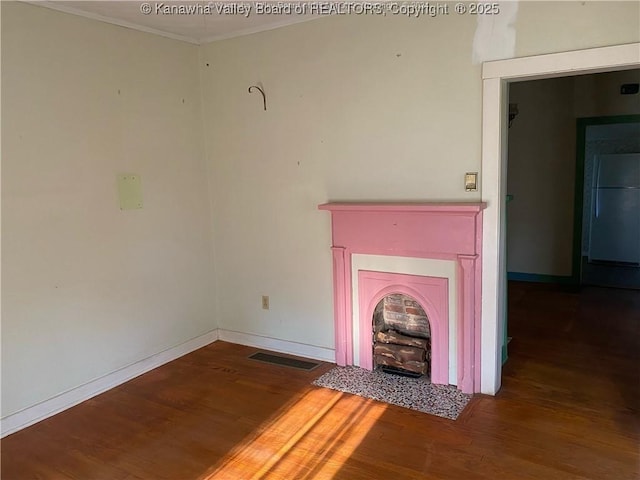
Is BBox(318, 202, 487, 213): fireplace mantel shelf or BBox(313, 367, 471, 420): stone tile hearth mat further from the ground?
BBox(318, 202, 487, 213): fireplace mantel shelf

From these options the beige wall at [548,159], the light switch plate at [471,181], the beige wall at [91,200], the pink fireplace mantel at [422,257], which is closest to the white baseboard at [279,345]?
the pink fireplace mantel at [422,257]

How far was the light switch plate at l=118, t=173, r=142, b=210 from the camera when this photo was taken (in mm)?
3184

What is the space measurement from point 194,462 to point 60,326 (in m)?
1.20

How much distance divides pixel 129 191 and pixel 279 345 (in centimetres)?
157

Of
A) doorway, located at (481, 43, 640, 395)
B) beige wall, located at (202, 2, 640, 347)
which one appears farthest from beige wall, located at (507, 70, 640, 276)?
beige wall, located at (202, 2, 640, 347)

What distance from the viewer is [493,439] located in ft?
8.08

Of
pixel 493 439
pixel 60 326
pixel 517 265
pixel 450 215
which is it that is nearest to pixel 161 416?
pixel 60 326

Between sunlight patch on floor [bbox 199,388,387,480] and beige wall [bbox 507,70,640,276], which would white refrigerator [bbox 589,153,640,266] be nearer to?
beige wall [bbox 507,70,640,276]

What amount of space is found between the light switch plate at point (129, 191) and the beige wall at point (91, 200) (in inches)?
1.8

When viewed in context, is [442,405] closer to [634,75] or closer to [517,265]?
[517,265]

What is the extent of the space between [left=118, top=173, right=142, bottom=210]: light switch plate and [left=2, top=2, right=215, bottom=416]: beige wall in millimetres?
46

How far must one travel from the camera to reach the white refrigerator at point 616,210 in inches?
227

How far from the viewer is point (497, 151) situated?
2738mm

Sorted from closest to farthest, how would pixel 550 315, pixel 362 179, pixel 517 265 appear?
pixel 362 179, pixel 550 315, pixel 517 265
